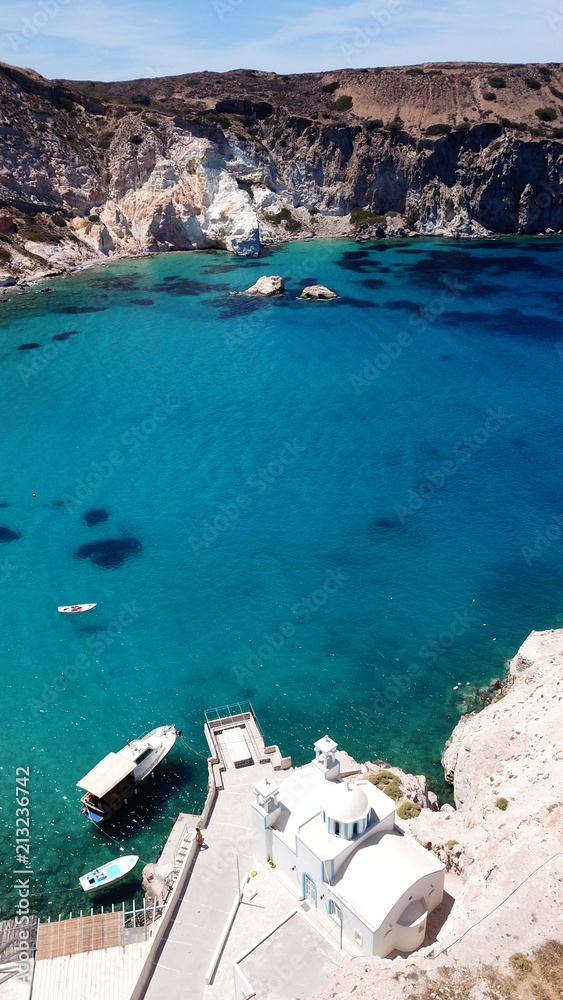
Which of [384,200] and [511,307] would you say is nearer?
[511,307]

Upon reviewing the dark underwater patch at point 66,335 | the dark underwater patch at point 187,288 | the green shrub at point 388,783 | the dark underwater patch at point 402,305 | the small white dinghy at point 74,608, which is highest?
the dark underwater patch at point 187,288

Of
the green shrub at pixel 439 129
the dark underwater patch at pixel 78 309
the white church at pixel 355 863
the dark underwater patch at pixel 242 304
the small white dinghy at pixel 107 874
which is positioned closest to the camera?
the white church at pixel 355 863

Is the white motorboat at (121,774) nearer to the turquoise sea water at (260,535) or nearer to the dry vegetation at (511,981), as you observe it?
the turquoise sea water at (260,535)

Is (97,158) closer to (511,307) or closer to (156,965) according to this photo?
(511,307)

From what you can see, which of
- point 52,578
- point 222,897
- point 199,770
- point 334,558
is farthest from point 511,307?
point 222,897

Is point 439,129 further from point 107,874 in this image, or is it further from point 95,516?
point 107,874

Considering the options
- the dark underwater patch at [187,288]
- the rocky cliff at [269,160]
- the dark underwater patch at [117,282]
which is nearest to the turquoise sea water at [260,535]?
the dark underwater patch at [187,288]
